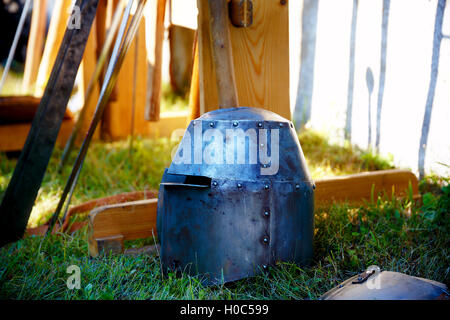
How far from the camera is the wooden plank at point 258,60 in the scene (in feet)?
6.05

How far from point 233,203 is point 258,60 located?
2.63 feet

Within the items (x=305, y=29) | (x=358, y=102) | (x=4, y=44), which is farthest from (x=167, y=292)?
(x=4, y=44)

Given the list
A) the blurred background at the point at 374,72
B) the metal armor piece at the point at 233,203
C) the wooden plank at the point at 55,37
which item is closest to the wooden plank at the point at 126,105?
the blurred background at the point at 374,72

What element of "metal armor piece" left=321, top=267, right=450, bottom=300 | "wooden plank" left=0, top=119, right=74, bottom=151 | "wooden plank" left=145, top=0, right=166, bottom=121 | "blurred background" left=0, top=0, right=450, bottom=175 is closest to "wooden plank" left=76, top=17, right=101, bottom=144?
"blurred background" left=0, top=0, right=450, bottom=175

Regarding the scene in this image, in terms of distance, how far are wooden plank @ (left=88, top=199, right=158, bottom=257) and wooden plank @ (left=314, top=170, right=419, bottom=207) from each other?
0.76 metres

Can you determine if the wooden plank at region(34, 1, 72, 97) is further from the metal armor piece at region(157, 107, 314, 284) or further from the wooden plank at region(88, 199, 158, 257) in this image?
the metal armor piece at region(157, 107, 314, 284)

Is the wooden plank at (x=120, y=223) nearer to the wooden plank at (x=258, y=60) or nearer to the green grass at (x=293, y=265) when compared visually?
the green grass at (x=293, y=265)

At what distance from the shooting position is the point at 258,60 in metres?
1.90

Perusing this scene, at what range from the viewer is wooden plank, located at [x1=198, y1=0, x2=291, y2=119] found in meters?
1.84

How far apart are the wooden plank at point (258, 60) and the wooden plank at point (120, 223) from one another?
0.51 metres

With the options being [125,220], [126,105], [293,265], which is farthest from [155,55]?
[293,265]

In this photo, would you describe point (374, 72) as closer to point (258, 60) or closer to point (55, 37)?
point (258, 60)

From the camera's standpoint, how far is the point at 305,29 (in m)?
3.17
